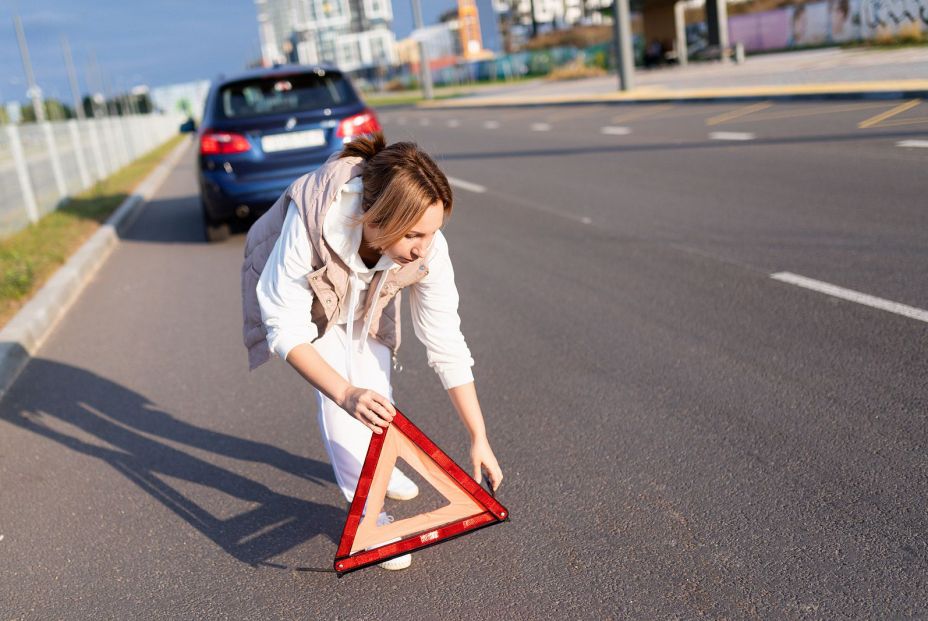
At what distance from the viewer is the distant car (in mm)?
9469

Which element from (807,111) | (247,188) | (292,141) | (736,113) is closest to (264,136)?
(292,141)

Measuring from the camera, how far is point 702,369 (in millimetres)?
4582

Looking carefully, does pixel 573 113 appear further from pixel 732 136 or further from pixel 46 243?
pixel 46 243

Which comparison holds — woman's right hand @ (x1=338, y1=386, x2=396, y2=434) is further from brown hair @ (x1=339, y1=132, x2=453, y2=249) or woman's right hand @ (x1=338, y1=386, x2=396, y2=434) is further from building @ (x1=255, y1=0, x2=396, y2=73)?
building @ (x1=255, y1=0, x2=396, y2=73)

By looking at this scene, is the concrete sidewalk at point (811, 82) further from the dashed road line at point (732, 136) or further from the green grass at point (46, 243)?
the green grass at point (46, 243)

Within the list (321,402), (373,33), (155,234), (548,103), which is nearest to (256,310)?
(321,402)

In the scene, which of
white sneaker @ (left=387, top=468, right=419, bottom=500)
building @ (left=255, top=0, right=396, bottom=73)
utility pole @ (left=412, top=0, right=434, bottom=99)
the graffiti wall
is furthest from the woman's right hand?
building @ (left=255, top=0, right=396, bottom=73)

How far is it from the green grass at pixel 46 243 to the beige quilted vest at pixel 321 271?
470cm

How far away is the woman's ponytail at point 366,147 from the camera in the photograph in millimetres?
2725

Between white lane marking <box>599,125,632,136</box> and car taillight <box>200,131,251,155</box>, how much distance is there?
30.2 ft

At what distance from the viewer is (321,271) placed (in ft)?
8.87

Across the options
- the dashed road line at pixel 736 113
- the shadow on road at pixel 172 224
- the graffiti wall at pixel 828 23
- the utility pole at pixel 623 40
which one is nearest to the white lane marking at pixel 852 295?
the shadow on road at pixel 172 224

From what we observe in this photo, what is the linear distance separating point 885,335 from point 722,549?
2348 millimetres

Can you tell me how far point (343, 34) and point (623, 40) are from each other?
Answer: 151098 millimetres
